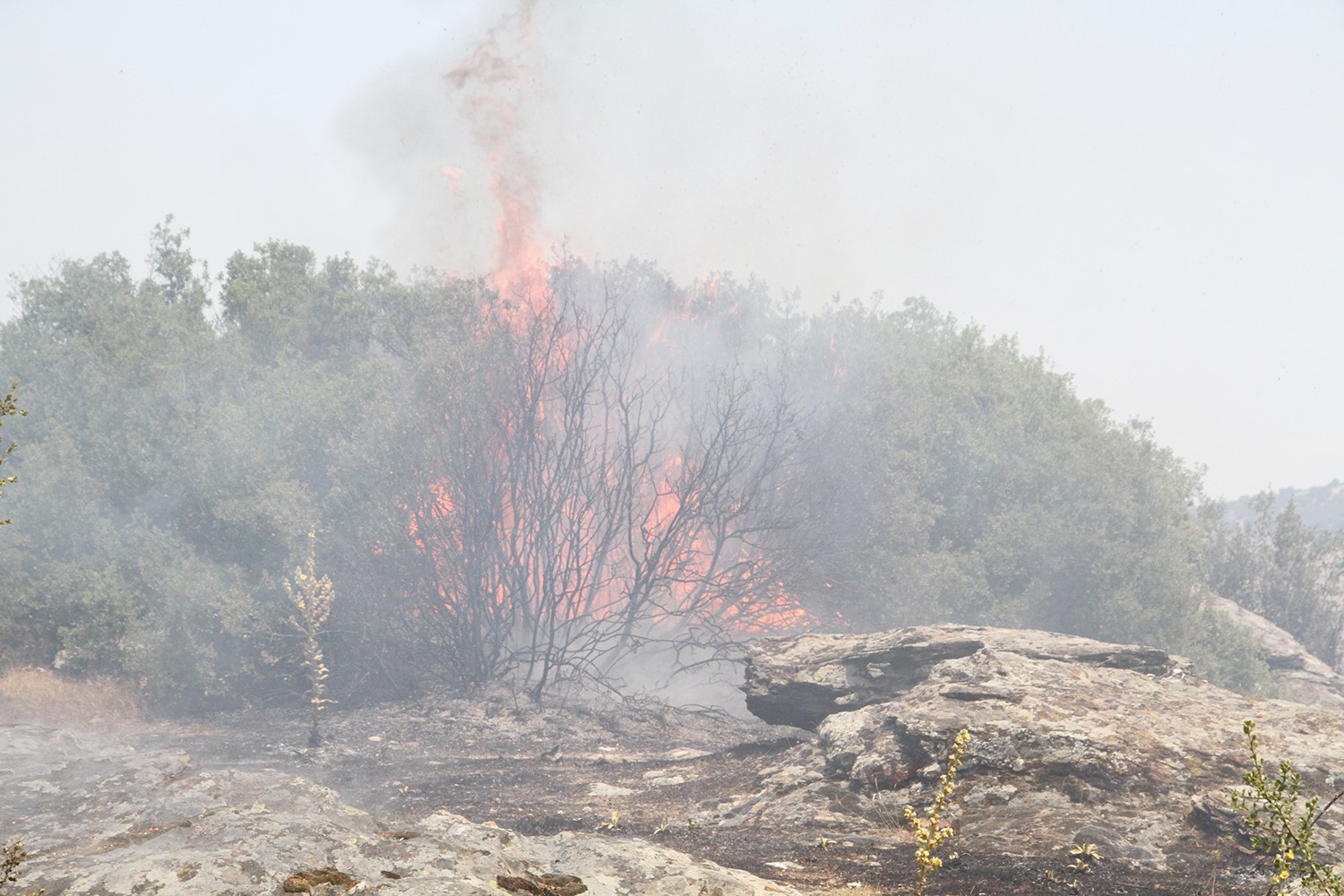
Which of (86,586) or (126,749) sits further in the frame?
(86,586)

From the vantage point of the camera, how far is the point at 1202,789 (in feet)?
25.9

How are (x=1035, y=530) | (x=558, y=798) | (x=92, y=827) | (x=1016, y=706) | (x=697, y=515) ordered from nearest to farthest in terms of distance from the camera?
(x=92, y=827), (x=1016, y=706), (x=558, y=798), (x=697, y=515), (x=1035, y=530)

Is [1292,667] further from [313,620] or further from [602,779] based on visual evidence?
[313,620]

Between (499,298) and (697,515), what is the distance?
901 centimetres

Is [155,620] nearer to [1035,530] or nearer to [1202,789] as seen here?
[1202,789]

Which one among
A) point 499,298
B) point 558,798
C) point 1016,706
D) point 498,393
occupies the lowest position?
point 558,798

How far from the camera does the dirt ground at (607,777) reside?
6.56 meters

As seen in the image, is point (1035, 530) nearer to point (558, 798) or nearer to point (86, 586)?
point (558, 798)

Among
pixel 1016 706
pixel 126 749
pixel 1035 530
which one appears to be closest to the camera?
pixel 1016 706

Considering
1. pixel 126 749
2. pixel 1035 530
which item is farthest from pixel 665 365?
pixel 126 749

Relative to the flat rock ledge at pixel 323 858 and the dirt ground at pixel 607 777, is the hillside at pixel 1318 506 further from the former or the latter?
the flat rock ledge at pixel 323 858

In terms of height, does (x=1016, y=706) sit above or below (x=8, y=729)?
above

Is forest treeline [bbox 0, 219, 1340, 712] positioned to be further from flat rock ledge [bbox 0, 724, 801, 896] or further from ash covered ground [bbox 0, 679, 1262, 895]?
flat rock ledge [bbox 0, 724, 801, 896]

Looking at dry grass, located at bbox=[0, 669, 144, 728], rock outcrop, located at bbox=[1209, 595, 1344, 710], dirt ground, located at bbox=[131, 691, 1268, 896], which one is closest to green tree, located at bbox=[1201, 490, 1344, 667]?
rock outcrop, located at bbox=[1209, 595, 1344, 710]
